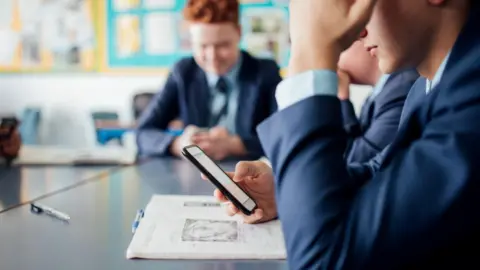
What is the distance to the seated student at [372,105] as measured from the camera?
0.88 metres

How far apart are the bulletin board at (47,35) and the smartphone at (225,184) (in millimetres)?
2993

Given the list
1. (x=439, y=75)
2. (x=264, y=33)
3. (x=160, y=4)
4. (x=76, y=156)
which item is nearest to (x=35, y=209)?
(x=76, y=156)

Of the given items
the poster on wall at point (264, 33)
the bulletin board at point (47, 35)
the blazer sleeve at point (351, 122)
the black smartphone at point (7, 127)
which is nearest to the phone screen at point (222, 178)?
the blazer sleeve at point (351, 122)

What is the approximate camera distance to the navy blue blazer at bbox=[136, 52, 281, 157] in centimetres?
191

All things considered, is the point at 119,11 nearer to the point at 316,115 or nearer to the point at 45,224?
the point at 45,224

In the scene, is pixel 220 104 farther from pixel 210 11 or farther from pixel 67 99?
pixel 67 99

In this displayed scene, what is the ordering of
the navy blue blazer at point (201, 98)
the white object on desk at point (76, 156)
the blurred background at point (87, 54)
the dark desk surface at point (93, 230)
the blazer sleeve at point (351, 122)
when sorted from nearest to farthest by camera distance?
the dark desk surface at point (93, 230), the blazer sleeve at point (351, 122), the white object on desk at point (76, 156), the navy blue blazer at point (201, 98), the blurred background at point (87, 54)

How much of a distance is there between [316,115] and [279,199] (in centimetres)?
9

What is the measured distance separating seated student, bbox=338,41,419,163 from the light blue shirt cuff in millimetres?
203

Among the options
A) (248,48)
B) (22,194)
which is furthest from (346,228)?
(248,48)

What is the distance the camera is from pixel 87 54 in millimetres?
3613

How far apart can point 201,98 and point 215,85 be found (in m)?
0.07

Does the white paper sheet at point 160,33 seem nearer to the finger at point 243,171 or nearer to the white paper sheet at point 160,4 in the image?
the white paper sheet at point 160,4

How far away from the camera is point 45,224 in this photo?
0.84 meters
